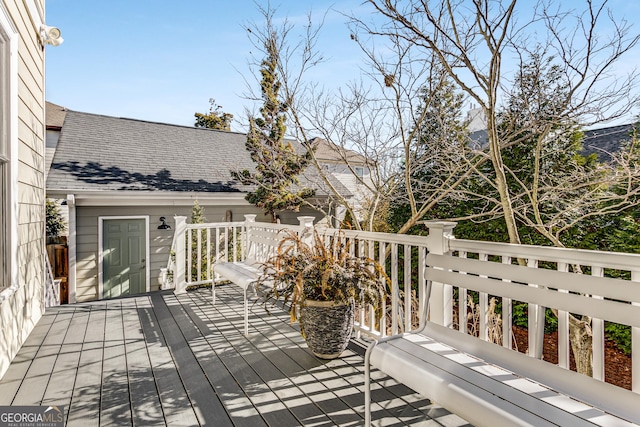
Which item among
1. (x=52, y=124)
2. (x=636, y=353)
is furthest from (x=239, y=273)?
(x=52, y=124)

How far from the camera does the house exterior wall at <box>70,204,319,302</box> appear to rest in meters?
6.60

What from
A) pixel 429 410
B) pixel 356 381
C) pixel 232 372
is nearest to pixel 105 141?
pixel 232 372

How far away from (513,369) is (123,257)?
7131mm

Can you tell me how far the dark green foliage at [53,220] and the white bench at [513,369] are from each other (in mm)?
9061

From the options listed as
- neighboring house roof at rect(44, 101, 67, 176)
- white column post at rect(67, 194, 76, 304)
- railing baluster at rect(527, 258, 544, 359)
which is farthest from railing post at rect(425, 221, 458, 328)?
neighboring house roof at rect(44, 101, 67, 176)

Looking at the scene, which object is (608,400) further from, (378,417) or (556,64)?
(556,64)

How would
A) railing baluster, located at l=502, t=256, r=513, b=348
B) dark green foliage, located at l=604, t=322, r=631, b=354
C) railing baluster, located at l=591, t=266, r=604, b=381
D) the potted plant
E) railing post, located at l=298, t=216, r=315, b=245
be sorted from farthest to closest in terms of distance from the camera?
dark green foliage, located at l=604, t=322, r=631, b=354 → railing post, located at l=298, t=216, r=315, b=245 → the potted plant → railing baluster, located at l=502, t=256, r=513, b=348 → railing baluster, located at l=591, t=266, r=604, b=381

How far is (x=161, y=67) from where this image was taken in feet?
27.5

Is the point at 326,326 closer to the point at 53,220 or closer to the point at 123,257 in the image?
the point at 123,257

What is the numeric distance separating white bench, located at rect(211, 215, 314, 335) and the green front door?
3.16 meters

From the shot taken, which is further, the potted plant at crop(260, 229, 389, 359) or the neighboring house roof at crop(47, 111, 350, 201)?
the neighboring house roof at crop(47, 111, 350, 201)

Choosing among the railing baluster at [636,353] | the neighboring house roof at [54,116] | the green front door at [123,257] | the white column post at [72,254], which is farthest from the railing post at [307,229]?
the neighboring house roof at [54,116]

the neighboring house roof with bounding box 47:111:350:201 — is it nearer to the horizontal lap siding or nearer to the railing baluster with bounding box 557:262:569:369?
the horizontal lap siding

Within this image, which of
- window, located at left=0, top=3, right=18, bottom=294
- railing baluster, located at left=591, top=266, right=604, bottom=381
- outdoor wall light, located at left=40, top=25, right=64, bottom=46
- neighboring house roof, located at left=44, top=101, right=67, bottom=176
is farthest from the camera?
neighboring house roof, located at left=44, top=101, right=67, bottom=176
